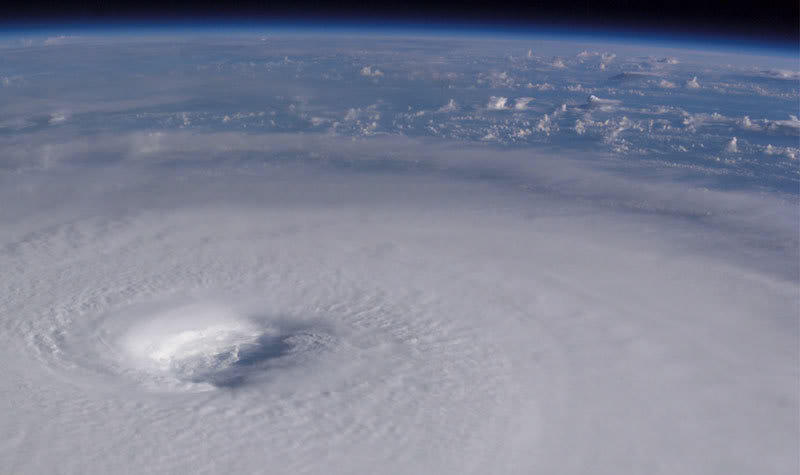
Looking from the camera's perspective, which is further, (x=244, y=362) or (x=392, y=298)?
(x=392, y=298)

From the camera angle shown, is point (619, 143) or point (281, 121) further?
point (281, 121)

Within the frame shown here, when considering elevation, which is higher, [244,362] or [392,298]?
[392,298]

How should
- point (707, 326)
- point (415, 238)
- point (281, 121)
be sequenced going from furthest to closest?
point (281, 121) → point (415, 238) → point (707, 326)

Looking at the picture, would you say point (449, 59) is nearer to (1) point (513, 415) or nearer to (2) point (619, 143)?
(2) point (619, 143)

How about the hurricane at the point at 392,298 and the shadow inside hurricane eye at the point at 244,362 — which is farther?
the shadow inside hurricane eye at the point at 244,362

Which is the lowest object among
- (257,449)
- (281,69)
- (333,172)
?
(257,449)

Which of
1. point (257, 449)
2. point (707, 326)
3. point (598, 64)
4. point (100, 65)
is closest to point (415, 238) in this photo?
point (707, 326)

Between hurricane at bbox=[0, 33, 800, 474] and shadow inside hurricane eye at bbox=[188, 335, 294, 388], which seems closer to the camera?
hurricane at bbox=[0, 33, 800, 474]

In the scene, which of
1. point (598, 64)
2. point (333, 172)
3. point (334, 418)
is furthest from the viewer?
point (598, 64)

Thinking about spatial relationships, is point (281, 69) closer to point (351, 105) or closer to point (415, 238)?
point (351, 105)

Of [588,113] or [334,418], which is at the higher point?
[588,113]
